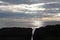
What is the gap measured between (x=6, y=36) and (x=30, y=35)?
4074mm

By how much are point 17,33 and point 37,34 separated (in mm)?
4019

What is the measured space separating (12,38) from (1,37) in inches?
70.8

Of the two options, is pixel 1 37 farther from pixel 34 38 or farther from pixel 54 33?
pixel 54 33

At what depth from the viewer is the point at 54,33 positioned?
1319 inches

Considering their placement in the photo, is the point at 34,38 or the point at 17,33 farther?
the point at 17,33

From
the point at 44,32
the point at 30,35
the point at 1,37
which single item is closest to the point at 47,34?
the point at 44,32

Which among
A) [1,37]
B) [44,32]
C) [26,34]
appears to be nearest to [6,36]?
[1,37]

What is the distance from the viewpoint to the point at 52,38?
1197 inches

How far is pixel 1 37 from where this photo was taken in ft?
102

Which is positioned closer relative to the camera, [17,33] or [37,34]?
[37,34]

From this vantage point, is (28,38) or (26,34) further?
(26,34)

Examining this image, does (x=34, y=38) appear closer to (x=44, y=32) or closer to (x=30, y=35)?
(x=30, y=35)

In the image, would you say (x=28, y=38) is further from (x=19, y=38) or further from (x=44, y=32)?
(x=44, y=32)

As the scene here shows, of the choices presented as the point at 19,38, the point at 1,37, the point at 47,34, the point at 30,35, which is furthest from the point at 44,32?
the point at 1,37
